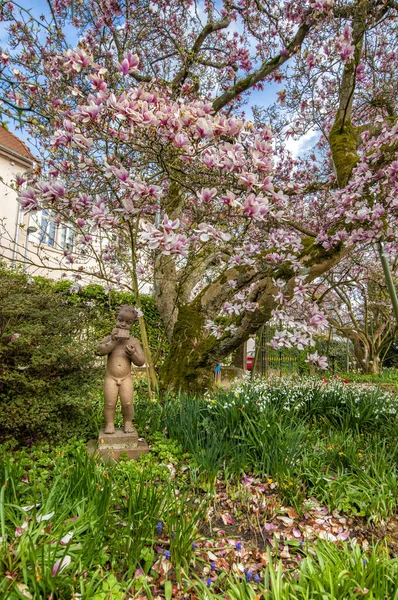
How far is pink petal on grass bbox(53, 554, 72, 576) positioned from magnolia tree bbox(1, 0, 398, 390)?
1.50 meters

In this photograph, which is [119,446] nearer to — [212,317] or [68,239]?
[212,317]

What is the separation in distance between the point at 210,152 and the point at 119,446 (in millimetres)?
2395

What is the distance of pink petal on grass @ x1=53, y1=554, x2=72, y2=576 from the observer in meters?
1.48

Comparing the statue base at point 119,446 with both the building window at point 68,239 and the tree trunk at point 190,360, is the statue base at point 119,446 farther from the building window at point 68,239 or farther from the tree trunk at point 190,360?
the building window at point 68,239

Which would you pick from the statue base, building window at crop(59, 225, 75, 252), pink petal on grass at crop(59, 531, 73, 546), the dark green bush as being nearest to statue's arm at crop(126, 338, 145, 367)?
the dark green bush

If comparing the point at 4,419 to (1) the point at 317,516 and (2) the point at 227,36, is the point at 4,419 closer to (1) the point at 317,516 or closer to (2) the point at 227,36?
(1) the point at 317,516

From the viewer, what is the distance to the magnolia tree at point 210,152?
2.19 metres

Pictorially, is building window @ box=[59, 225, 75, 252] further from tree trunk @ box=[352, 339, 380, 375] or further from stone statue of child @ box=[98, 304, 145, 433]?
tree trunk @ box=[352, 339, 380, 375]

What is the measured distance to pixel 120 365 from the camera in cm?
313

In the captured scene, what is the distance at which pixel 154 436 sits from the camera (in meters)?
3.36

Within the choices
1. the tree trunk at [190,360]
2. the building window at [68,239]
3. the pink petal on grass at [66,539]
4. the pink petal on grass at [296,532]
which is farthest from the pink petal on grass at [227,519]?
the building window at [68,239]

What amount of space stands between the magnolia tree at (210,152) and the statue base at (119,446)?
64.7 inches

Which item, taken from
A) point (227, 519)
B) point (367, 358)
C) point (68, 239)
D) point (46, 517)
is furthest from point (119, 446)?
point (367, 358)

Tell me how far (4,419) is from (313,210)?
19.6 feet
